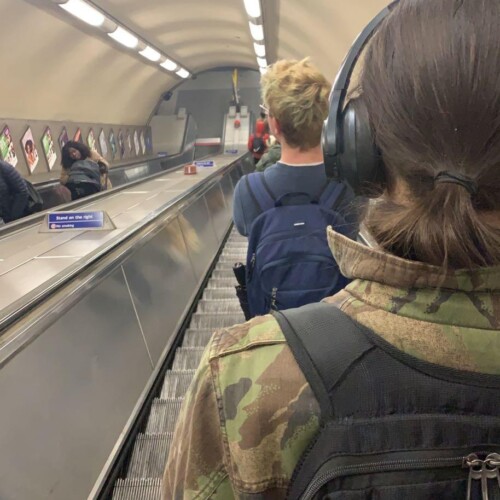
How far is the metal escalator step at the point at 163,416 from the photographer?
253cm

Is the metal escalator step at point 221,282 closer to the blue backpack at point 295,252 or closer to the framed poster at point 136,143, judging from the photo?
the blue backpack at point 295,252

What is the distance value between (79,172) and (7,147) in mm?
3502

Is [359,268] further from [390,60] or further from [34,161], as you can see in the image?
[34,161]

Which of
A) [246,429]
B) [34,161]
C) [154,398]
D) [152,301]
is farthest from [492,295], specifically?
[34,161]

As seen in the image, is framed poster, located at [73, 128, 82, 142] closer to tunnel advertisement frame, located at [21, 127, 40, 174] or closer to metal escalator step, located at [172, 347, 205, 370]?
tunnel advertisement frame, located at [21, 127, 40, 174]

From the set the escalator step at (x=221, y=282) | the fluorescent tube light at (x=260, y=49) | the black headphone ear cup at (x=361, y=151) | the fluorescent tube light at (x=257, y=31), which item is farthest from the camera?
the fluorescent tube light at (x=260, y=49)

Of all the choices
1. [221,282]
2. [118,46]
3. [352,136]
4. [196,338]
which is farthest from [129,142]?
[352,136]

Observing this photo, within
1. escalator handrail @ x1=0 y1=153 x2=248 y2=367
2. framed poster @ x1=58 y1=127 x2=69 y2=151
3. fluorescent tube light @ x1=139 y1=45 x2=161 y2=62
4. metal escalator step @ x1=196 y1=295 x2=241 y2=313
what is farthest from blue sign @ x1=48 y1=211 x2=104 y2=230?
fluorescent tube light @ x1=139 y1=45 x2=161 y2=62

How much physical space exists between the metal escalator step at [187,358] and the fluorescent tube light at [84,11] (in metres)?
6.02

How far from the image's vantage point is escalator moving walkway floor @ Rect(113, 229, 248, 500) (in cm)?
205

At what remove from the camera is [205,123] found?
21812mm

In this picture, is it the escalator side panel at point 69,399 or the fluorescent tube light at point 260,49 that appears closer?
the escalator side panel at point 69,399

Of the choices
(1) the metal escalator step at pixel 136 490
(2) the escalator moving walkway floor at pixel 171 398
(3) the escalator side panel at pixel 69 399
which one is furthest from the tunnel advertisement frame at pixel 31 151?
(1) the metal escalator step at pixel 136 490

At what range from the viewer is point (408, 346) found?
2.27 feet
